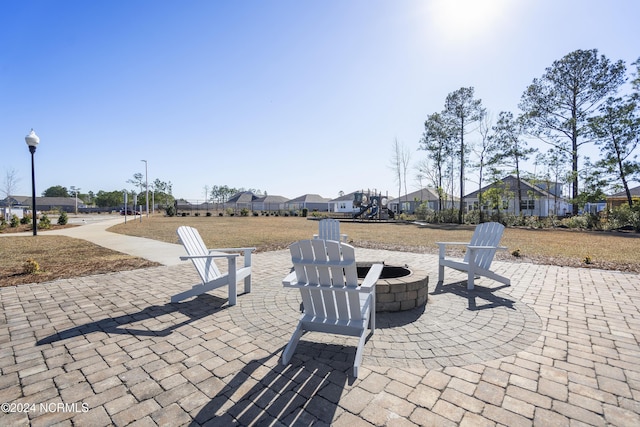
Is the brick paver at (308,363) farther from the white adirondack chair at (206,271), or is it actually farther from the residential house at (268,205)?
the residential house at (268,205)

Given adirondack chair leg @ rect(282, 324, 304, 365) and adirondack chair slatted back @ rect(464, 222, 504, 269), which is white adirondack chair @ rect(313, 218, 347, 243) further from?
adirondack chair leg @ rect(282, 324, 304, 365)

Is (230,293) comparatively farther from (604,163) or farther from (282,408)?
(604,163)

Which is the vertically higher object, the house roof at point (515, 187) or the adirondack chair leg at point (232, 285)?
the house roof at point (515, 187)

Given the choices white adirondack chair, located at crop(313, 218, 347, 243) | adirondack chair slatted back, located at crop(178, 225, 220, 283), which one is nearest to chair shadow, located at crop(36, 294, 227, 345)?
adirondack chair slatted back, located at crop(178, 225, 220, 283)

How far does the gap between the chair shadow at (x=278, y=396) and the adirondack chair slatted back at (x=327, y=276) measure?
0.46m

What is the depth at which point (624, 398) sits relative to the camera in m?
1.97

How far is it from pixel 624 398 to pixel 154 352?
11.9 feet

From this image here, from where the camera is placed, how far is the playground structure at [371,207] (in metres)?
31.0

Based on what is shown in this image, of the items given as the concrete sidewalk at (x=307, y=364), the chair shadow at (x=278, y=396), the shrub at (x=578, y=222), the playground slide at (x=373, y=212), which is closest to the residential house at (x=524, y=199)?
the shrub at (x=578, y=222)

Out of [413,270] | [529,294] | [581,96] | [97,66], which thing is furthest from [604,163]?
[97,66]

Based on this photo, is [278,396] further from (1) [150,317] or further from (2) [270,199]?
(2) [270,199]

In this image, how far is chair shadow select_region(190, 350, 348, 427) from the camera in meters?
1.76

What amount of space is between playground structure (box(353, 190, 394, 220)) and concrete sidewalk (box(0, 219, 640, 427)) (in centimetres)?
2699

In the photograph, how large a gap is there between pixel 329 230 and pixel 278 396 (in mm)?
4938
